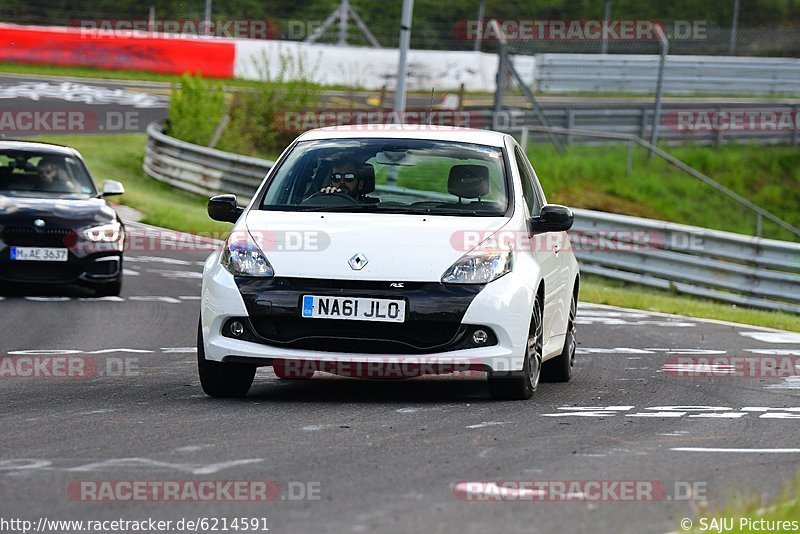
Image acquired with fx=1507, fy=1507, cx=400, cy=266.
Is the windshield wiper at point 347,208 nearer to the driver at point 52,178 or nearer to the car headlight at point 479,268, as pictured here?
the car headlight at point 479,268

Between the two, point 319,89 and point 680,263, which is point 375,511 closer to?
point 680,263

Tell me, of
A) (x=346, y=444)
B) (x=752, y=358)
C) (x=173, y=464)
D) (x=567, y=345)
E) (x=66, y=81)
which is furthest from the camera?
(x=66, y=81)

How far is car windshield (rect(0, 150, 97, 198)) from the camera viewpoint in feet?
A: 52.2

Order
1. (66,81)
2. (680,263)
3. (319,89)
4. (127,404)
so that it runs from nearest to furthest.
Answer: (127,404), (680,263), (319,89), (66,81)

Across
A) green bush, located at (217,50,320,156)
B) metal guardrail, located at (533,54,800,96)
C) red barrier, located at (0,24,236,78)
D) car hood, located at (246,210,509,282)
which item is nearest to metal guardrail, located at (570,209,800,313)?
car hood, located at (246,210,509,282)

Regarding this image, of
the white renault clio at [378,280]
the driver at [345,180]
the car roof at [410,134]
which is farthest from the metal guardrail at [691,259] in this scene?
the driver at [345,180]

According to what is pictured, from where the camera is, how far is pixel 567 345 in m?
10.1

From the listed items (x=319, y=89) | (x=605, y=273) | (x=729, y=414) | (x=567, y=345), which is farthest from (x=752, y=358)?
(x=319, y=89)

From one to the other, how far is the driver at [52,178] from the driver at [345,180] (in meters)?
7.56

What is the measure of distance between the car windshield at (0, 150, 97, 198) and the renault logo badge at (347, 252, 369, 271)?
27.3ft

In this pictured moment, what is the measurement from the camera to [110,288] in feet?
51.7

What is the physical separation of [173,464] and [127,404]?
212cm

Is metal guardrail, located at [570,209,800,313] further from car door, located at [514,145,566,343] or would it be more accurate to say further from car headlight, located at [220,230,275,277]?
car headlight, located at [220,230,275,277]

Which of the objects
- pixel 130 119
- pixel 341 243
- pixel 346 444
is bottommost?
pixel 130 119
